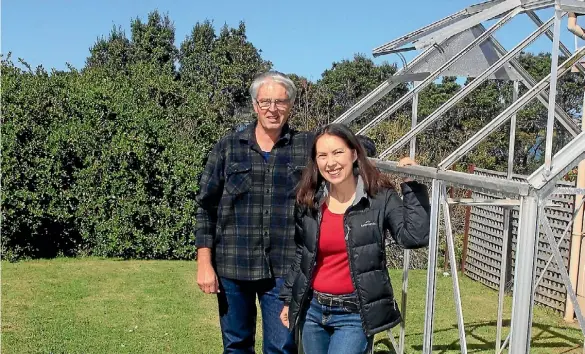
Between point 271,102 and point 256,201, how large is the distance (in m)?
0.47

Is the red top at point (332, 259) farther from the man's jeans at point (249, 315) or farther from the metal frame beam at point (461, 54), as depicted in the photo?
the metal frame beam at point (461, 54)

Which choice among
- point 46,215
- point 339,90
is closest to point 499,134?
point 339,90

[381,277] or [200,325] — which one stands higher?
[381,277]

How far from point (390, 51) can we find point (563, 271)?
200cm

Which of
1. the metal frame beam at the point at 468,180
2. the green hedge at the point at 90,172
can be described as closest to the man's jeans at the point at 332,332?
the metal frame beam at the point at 468,180

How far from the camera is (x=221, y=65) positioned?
698 inches

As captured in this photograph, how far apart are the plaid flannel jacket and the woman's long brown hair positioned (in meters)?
0.20

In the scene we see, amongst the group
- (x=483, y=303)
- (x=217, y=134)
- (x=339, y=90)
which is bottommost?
(x=483, y=303)

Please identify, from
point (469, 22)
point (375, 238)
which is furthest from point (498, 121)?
point (375, 238)

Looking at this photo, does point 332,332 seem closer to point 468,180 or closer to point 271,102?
point 468,180

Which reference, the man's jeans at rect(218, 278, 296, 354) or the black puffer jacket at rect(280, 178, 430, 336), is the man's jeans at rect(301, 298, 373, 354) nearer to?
the black puffer jacket at rect(280, 178, 430, 336)

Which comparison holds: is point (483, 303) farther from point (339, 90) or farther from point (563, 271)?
point (339, 90)

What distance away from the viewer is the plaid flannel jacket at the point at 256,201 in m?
2.88

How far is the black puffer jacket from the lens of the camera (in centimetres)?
243
